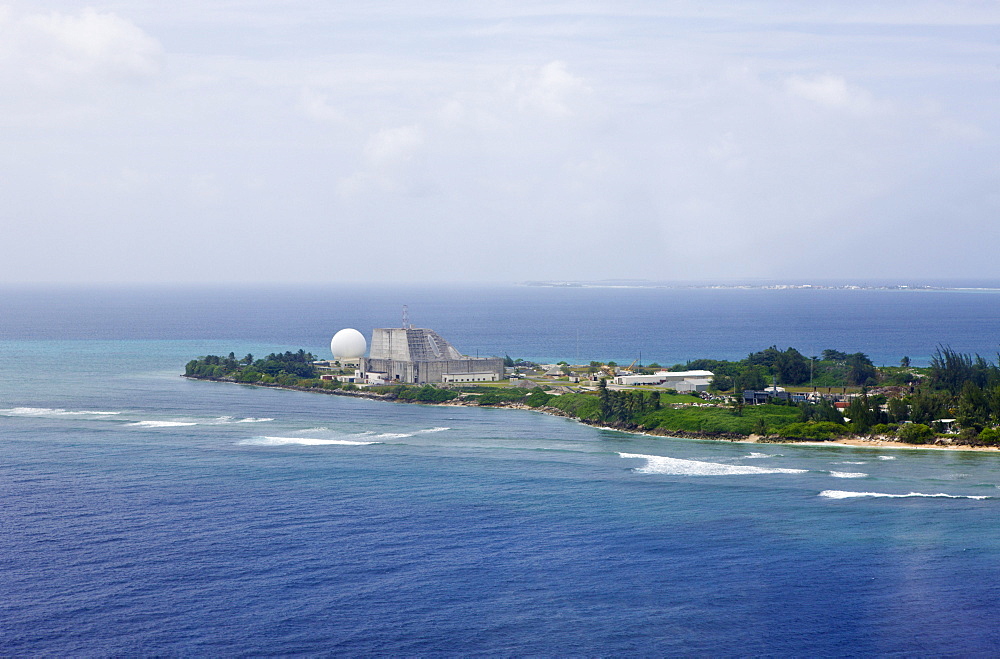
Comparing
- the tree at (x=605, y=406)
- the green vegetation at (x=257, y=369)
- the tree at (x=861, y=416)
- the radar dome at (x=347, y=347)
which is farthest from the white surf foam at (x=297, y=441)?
the radar dome at (x=347, y=347)

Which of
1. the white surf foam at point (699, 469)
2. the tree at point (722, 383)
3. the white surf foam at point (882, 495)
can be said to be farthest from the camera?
the tree at point (722, 383)

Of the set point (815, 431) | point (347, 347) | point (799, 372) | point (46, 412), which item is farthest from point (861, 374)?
point (46, 412)

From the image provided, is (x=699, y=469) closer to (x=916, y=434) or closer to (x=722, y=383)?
(x=916, y=434)

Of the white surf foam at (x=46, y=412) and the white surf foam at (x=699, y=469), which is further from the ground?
the white surf foam at (x=46, y=412)

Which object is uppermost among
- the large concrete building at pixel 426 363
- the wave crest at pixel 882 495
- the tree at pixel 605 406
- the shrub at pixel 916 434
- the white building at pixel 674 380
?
the large concrete building at pixel 426 363

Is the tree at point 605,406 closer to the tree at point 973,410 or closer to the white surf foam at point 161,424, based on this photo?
the tree at point 973,410

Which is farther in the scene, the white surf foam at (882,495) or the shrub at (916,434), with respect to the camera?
the shrub at (916,434)

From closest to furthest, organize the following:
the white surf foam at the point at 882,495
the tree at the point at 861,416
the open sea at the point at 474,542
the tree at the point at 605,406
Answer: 1. the open sea at the point at 474,542
2. the white surf foam at the point at 882,495
3. the tree at the point at 861,416
4. the tree at the point at 605,406
